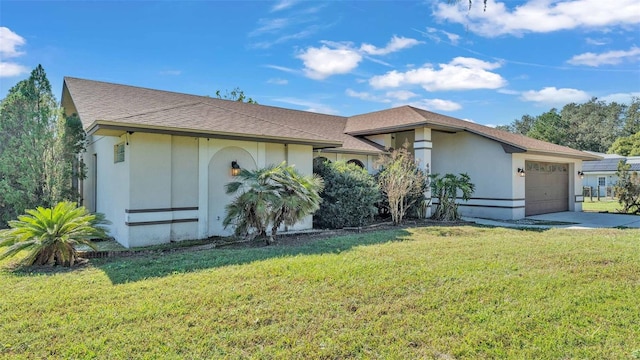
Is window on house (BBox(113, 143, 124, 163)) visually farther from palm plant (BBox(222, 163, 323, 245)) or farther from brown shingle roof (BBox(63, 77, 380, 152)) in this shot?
palm plant (BBox(222, 163, 323, 245))

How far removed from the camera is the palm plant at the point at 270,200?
8.16m

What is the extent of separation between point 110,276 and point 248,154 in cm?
535

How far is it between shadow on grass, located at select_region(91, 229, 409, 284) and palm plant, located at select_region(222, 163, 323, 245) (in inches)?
28.1

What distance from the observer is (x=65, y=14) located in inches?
453

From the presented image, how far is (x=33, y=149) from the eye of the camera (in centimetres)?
1098

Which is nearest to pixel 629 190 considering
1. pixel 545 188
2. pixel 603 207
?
pixel 603 207

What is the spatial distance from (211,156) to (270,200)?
262cm

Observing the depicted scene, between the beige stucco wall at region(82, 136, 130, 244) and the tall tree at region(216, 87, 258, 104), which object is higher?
the tall tree at region(216, 87, 258, 104)

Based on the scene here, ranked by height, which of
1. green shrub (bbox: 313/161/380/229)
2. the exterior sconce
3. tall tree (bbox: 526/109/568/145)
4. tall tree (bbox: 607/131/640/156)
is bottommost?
green shrub (bbox: 313/161/380/229)

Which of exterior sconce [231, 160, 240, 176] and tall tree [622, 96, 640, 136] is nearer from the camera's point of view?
exterior sconce [231, 160, 240, 176]

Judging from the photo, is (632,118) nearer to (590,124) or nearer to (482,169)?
(590,124)

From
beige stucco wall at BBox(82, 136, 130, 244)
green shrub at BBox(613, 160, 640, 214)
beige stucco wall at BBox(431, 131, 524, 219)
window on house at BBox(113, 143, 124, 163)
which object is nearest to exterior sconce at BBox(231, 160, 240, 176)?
beige stucco wall at BBox(82, 136, 130, 244)

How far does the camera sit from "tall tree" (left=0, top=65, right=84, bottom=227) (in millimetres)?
10828

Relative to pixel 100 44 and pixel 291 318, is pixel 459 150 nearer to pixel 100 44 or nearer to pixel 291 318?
pixel 291 318
